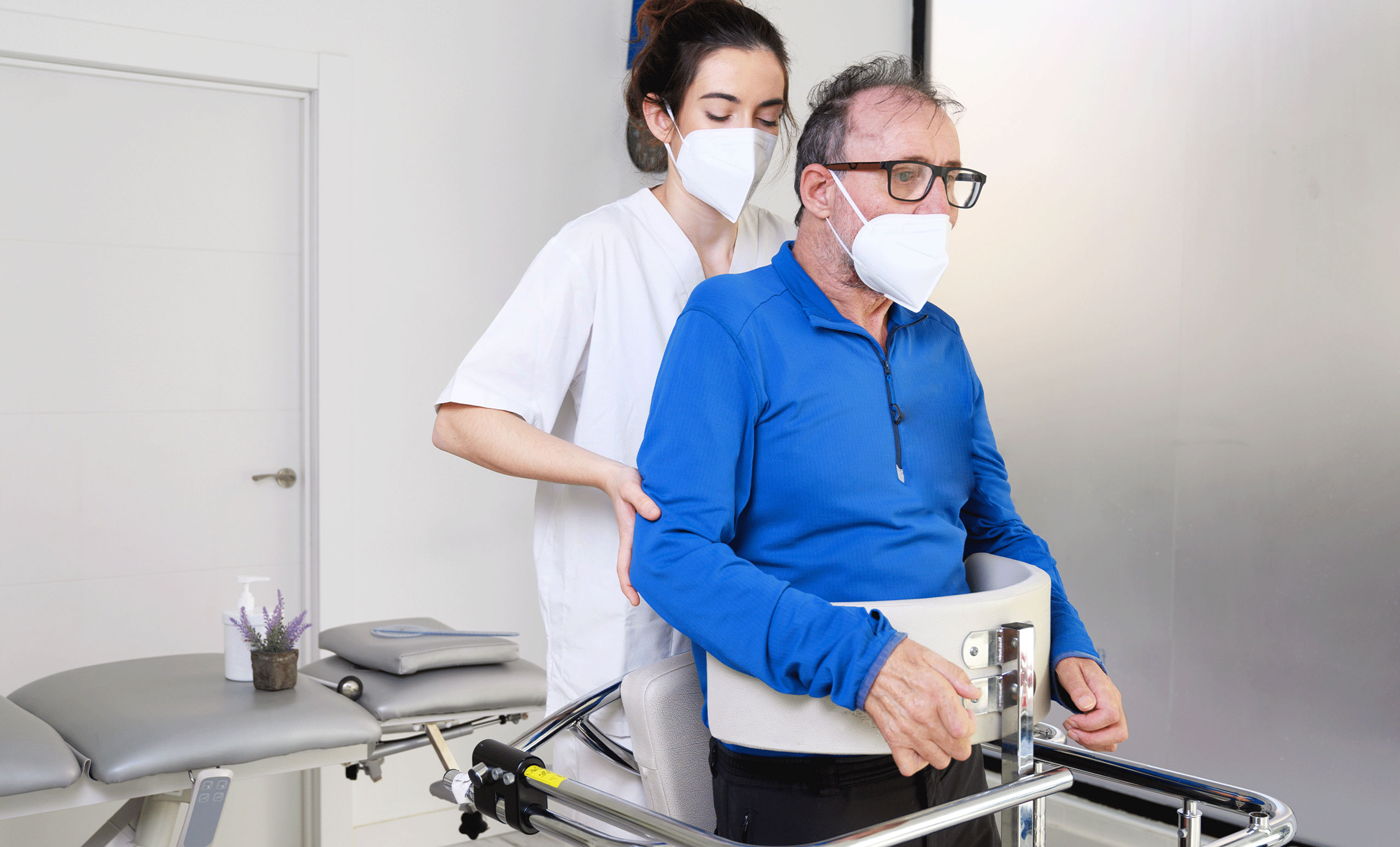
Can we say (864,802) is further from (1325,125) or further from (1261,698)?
(1325,125)

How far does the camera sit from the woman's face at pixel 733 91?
4.54 feet

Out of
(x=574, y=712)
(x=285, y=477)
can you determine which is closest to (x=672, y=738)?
(x=574, y=712)

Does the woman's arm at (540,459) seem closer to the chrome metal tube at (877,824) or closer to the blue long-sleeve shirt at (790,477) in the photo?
the blue long-sleeve shirt at (790,477)

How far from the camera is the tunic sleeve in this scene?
133 cm

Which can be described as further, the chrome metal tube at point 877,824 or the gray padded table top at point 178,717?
the gray padded table top at point 178,717

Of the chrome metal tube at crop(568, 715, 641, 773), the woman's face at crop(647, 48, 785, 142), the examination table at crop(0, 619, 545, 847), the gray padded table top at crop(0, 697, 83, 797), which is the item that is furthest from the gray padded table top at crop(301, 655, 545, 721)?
the woman's face at crop(647, 48, 785, 142)

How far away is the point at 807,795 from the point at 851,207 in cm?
61

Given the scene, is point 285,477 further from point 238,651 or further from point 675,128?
point 675,128

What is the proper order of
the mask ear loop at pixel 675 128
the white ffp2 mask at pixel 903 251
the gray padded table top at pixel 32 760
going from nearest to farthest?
the white ffp2 mask at pixel 903 251 < the mask ear loop at pixel 675 128 < the gray padded table top at pixel 32 760

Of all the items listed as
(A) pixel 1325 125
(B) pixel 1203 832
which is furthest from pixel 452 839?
(A) pixel 1325 125

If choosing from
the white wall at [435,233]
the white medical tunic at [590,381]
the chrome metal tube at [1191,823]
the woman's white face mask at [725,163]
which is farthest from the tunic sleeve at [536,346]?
the white wall at [435,233]

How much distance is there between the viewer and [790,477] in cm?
109

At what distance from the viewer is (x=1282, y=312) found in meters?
2.22

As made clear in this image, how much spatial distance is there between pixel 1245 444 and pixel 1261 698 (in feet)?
1.72
